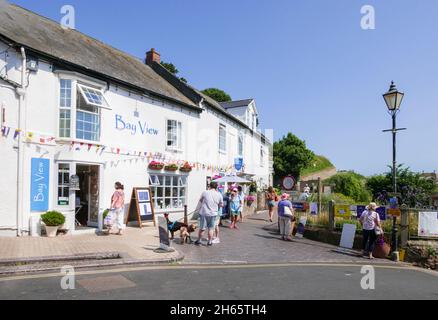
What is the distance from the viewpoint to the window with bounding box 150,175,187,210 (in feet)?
50.8

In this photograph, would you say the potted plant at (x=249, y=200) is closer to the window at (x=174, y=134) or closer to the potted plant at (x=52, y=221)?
the window at (x=174, y=134)

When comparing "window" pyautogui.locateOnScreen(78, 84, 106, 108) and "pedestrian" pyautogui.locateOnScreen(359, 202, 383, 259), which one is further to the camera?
"window" pyautogui.locateOnScreen(78, 84, 106, 108)

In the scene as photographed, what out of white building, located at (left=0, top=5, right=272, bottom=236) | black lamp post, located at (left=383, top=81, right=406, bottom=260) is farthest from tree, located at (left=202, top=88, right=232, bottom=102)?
black lamp post, located at (left=383, top=81, right=406, bottom=260)

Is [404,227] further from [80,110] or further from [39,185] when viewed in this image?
[39,185]

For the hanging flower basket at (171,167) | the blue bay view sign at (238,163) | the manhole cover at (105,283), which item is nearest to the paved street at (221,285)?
the manhole cover at (105,283)

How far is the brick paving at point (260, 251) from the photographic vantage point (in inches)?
363

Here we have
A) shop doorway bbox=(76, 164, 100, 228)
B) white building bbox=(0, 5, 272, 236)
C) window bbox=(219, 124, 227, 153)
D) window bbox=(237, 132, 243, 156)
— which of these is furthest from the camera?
window bbox=(237, 132, 243, 156)

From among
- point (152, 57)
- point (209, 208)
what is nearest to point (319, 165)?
point (152, 57)

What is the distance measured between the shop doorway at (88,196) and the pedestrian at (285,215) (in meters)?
6.56

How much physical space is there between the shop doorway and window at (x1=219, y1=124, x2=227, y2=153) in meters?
9.61

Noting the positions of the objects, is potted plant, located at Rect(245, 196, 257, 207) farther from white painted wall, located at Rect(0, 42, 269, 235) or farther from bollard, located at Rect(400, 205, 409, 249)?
bollard, located at Rect(400, 205, 409, 249)
